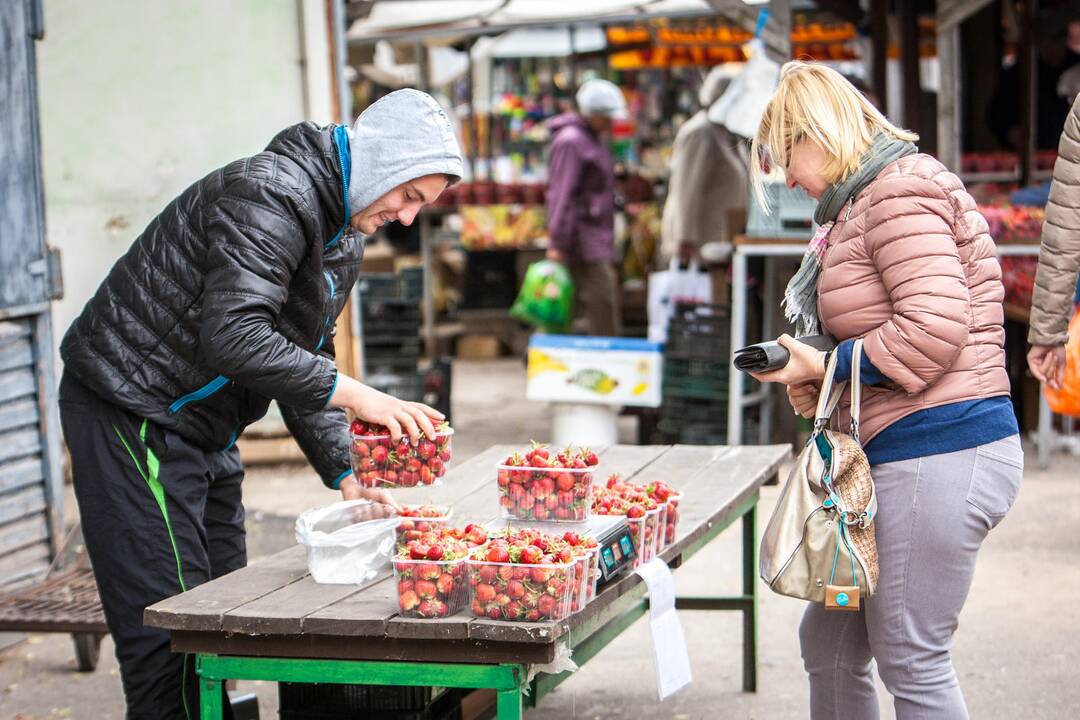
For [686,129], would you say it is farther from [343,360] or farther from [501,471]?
[501,471]

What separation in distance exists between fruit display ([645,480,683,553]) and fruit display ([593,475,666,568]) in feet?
0.05

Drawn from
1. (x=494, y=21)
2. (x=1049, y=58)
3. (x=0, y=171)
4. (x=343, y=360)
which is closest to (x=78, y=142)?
(x=343, y=360)

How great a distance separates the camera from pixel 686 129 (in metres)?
9.16

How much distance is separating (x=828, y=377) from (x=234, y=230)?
4.09 feet

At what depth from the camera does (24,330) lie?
512 cm

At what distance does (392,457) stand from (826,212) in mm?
1043

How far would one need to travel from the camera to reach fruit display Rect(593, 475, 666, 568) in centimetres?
312

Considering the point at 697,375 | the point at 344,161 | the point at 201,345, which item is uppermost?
the point at 344,161

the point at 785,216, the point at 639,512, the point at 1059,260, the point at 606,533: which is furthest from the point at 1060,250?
the point at 785,216

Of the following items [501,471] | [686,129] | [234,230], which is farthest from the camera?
[686,129]

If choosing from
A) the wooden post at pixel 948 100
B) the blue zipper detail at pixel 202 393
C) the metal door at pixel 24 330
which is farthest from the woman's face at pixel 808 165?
the wooden post at pixel 948 100

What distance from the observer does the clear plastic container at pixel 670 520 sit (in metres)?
3.31

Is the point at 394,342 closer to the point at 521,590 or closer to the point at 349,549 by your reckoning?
the point at 349,549

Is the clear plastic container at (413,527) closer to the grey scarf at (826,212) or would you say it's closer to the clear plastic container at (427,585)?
the clear plastic container at (427,585)
